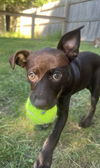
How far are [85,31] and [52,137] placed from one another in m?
9.93

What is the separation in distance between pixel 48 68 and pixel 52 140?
0.71 meters

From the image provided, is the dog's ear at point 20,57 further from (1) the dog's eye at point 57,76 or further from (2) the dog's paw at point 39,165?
(2) the dog's paw at point 39,165

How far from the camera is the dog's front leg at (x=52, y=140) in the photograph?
2123 millimetres

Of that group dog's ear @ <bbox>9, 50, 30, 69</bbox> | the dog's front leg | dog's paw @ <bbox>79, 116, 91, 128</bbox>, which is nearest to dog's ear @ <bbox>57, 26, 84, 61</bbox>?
dog's ear @ <bbox>9, 50, 30, 69</bbox>

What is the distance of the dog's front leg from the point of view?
212 cm

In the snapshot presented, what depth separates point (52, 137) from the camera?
7.44ft

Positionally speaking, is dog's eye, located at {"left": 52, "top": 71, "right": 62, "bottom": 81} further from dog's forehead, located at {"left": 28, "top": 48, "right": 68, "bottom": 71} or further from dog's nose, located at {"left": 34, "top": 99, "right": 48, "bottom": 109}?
dog's nose, located at {"left": 34, "top": 99, "right": 48, "bottom": 109}

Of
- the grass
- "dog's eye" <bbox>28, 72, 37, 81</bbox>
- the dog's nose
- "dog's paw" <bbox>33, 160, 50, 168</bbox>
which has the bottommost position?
the grass

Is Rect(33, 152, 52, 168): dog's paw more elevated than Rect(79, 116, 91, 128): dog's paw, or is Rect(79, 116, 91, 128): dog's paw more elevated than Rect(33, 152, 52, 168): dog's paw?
Rect(33, 152, 52, 168): dog's paw

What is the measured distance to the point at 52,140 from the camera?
2.25 m

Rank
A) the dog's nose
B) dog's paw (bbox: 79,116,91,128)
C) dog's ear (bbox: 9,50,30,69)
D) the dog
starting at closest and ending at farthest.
→ the dog's nose, the dog, dog's ear (bbox: 9,50,30,69), dog's paw (bbox: 79,116,91,128)

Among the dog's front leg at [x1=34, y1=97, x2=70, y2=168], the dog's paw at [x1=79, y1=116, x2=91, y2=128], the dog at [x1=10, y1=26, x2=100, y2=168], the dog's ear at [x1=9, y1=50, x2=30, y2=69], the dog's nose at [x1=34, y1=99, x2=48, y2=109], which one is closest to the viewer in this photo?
the dog's nose at [x1=34, y1=99, x2=48, y2=109]

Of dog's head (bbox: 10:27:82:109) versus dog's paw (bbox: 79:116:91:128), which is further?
dog's paw (bbox: 79:116:91:128)

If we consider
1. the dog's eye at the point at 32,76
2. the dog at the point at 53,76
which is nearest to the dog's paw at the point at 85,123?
the dog at the point at 53,76
